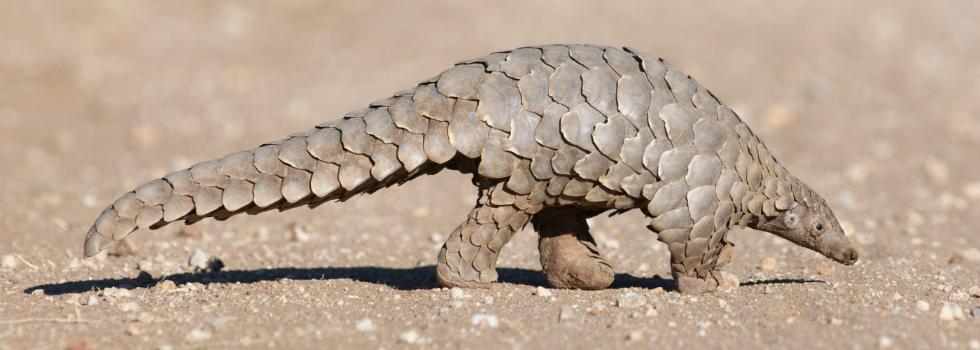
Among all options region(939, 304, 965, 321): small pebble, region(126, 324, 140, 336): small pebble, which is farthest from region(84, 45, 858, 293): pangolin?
region(939, 304, 965, 321): small pebble

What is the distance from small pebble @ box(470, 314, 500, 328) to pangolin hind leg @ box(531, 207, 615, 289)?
106 cm

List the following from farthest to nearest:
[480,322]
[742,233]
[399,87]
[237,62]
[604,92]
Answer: [237,62], [399,87], [742,233], [604,92], [480,322]

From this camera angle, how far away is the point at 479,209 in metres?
6.40

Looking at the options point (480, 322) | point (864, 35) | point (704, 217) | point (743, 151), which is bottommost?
point (480, 322)

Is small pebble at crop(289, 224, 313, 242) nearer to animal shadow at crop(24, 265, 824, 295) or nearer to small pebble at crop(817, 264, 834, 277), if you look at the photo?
animal shadow at crop(24, 265, 824, 295)

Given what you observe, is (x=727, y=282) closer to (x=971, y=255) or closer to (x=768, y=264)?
(x=768, y=264)

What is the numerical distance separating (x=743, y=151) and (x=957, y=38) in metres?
13.3

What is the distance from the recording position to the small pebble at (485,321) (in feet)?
Result: 18.7

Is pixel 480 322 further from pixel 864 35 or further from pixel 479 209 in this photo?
pixel 864 35

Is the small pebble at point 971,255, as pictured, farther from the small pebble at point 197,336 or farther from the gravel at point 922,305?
the small pebble at point 197,336

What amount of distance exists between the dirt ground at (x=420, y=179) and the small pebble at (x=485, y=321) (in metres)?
0.01

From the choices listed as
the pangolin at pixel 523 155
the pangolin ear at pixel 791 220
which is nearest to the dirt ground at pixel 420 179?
the pangolin ear at pixel 791 220

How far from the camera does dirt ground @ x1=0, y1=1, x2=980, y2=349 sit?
586 cm

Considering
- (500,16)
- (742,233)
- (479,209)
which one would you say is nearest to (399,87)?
(500,16)
